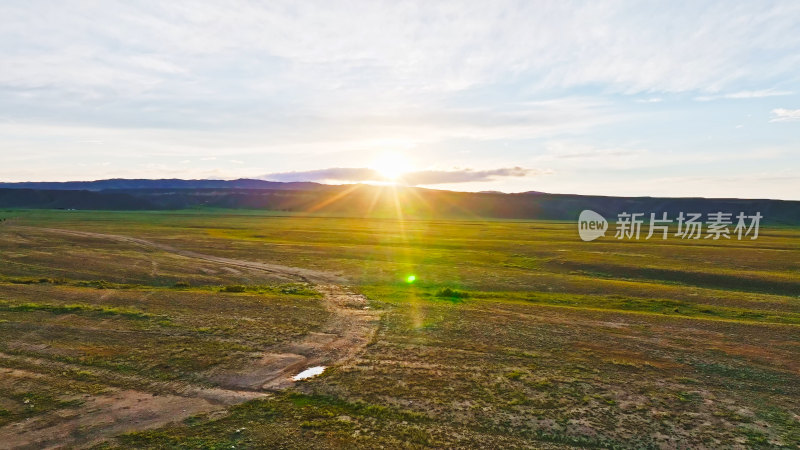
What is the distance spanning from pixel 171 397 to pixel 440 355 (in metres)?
13.1

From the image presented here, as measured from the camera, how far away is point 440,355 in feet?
82.6

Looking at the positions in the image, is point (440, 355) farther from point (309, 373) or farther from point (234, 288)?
point (234, 288)

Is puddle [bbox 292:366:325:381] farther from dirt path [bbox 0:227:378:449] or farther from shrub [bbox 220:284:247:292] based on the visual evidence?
shrub [bbox 220:284:247:292]

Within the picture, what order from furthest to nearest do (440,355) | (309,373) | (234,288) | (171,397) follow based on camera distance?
1. (234,288)
2. (440,355)
3. (309,373)
4. (171,397)

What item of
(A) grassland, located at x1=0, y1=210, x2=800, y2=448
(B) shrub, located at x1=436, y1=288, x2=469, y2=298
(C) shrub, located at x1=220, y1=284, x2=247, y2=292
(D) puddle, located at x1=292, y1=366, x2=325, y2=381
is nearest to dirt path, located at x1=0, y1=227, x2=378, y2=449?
(D) puddle, located at x1=292, y1=366, x2=325, y2=381

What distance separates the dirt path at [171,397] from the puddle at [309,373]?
35 cm

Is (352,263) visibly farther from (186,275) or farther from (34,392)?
(34,392)

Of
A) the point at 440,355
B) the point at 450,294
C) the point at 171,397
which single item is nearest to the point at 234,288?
the point at 450,294

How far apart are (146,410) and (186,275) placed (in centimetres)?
3296

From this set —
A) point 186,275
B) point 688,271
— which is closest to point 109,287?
point 186,275

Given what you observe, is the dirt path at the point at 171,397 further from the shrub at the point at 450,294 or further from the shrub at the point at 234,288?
the shrub at the point at 234,288

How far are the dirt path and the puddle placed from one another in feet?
1.16

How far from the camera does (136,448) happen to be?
15547 mm

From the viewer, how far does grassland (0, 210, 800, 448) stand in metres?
17.4
